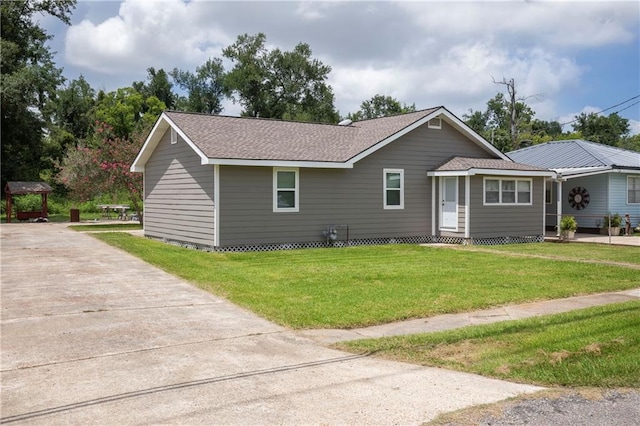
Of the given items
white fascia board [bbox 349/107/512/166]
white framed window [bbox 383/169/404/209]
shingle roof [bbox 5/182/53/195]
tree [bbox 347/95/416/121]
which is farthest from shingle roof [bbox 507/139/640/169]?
tree [bbox 347/95/416/121]

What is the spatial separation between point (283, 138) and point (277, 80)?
130ft

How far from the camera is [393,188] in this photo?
18.2 m

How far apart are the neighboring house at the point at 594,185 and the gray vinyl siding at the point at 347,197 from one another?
5863 millimetres

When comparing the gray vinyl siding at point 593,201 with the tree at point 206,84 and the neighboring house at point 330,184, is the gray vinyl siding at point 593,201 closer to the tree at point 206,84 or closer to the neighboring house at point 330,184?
the neighboring house at point 330,184

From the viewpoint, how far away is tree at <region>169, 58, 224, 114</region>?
5925cm

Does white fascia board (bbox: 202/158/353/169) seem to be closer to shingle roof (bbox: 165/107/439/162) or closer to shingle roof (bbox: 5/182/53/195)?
shingle roof (bbox: 165/107/439/162)

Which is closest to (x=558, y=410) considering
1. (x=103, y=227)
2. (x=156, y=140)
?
(x=156, y=140)

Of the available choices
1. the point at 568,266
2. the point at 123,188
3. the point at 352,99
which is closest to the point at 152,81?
the point at 352,99

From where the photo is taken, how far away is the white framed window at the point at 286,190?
1602cm

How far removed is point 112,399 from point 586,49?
19.6 meters

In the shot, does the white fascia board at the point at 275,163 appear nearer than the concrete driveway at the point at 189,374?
No

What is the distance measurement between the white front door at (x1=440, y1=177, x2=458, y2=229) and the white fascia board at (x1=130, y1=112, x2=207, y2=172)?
8465 mm

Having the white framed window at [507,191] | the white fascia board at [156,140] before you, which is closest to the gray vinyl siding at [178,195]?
the white fascia board at [156,140]

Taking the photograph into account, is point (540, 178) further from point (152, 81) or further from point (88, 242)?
point (152, 81)
